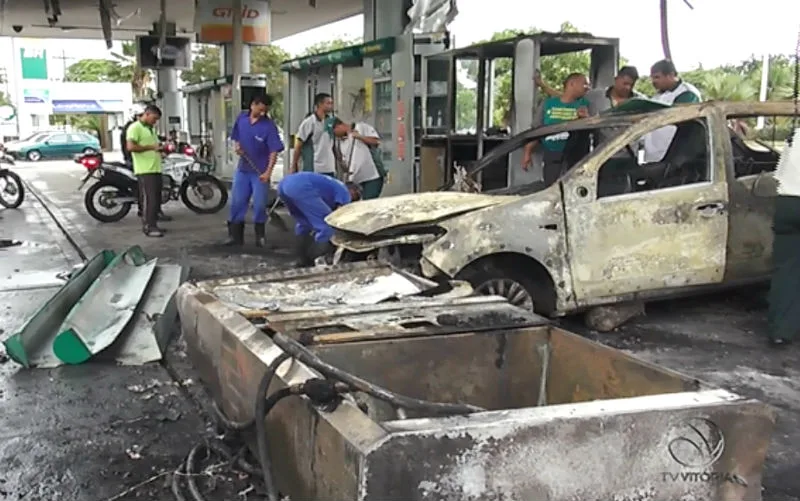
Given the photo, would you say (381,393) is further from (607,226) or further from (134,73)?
(134,73)

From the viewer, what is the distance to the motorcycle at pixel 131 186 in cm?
1206

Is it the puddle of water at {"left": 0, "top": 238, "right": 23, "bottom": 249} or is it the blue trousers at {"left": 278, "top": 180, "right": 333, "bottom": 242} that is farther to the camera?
the puddle of water at {"left": 0, "top": 238, "right": 23, "bottom": 249}

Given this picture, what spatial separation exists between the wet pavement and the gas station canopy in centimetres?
1295

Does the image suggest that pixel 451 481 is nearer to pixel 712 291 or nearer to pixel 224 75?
pixel 712 291

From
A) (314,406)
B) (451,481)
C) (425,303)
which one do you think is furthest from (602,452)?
(425,303)

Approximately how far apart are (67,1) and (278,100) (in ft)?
54.9

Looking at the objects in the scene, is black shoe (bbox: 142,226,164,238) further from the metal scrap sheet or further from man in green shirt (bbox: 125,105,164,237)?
the metal scrap sheet

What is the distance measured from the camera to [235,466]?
3.62m

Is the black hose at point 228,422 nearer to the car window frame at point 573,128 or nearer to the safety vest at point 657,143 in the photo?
the car window frame at point 573,128

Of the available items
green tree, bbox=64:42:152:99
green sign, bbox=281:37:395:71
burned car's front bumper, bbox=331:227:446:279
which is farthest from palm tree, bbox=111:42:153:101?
burned car's front bumper, bbox=331:227:446:279

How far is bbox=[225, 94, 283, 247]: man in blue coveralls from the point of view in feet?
31.4

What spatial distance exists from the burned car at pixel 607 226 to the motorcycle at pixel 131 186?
683 centimetres

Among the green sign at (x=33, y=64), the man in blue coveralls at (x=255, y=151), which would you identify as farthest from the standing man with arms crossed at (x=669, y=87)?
the green sign at (x=33, y=64)

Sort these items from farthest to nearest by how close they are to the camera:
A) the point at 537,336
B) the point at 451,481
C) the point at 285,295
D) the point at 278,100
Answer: the point at 278,100 < the point at 285,295 < the point at 537,336 < the point at 451,481
